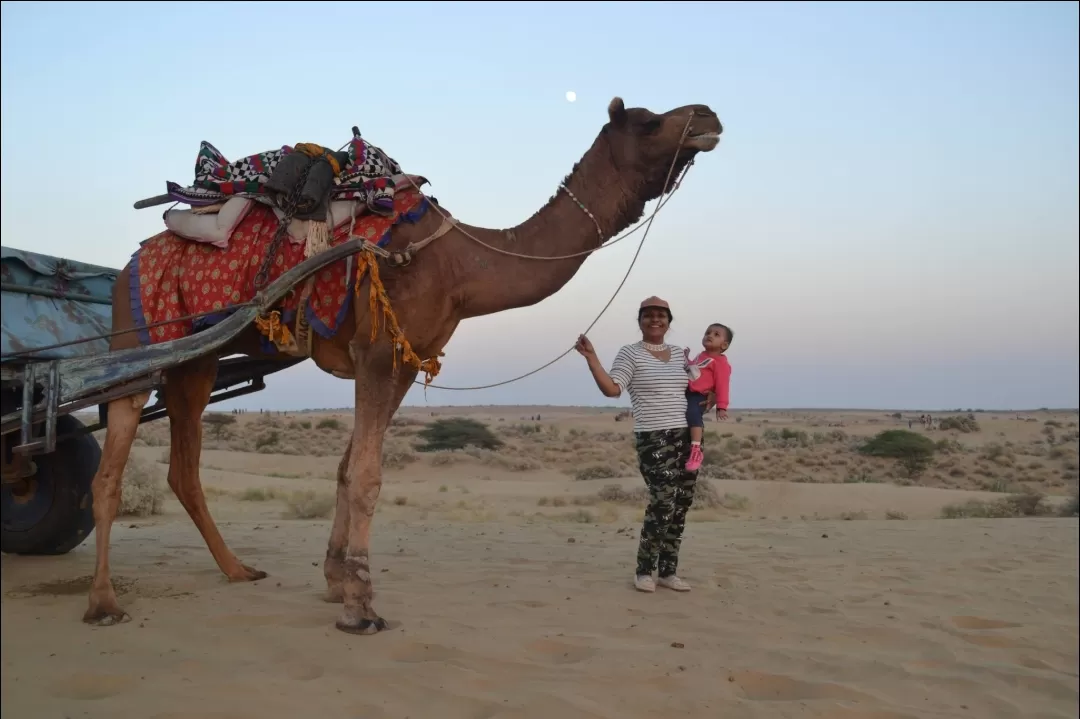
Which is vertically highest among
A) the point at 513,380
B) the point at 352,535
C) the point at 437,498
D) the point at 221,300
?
the point at 221,300

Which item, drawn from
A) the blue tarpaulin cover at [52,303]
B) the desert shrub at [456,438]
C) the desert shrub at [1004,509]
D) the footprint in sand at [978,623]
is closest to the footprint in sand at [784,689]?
the footprint in sand at [978,623]

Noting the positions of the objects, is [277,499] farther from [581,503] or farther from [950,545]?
[950,545]

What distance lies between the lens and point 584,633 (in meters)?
5.11

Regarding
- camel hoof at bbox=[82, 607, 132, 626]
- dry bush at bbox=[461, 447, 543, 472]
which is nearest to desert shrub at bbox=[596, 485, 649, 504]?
dry bush at bbox=[461, 447, 543, 472]

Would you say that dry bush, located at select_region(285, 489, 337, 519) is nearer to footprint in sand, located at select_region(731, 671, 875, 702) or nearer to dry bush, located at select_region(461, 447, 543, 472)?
footprint in sand, located at select_region(731, 671, 875, 702)

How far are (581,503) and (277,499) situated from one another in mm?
6078

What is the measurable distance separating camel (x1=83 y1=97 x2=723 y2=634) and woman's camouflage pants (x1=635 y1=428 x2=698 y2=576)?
64.9 inches

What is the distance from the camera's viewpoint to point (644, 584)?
21.1 feet

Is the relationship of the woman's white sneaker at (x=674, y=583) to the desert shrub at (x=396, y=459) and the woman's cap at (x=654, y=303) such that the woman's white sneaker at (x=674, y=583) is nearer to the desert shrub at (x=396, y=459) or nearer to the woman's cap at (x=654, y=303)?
the woman's cap at (x=654, y=303)

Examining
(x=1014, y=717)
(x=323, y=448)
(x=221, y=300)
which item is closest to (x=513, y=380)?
(x=221, y=300)

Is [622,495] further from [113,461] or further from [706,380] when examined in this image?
[113,461]

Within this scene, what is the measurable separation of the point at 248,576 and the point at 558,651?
9.56 feet

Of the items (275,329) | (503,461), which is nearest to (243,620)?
(275,329)

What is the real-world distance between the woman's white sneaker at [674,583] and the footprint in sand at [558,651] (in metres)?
1.89
